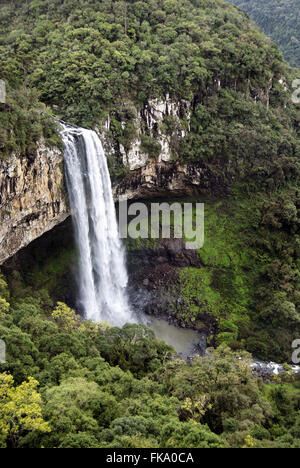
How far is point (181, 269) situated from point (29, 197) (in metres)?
12.1

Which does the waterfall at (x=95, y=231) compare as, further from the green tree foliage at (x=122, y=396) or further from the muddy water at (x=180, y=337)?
the green tree foliage at (x=122, y=396)

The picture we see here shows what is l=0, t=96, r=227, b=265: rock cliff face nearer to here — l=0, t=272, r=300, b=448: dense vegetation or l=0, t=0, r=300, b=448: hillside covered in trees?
l=0, t=0, r=300, b=448: hillside covered in trees

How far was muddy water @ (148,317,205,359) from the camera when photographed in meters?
22.9

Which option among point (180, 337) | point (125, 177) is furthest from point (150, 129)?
point (180, 337)

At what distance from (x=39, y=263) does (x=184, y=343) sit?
10.7m

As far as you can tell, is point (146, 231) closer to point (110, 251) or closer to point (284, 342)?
point (110, 251)

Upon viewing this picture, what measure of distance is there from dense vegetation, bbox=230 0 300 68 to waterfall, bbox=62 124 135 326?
141 feet

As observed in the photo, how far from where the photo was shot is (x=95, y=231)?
24.7 meters

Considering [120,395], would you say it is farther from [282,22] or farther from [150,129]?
[282,22]

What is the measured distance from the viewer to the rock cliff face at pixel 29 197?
719 inches

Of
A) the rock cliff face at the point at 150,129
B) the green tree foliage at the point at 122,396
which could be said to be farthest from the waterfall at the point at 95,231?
the green tree foliage at the point at 122,396

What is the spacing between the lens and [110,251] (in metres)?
26.1

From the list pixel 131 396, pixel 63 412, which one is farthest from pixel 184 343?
pixel 63 412

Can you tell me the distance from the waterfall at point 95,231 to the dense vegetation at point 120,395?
17.5 feet
